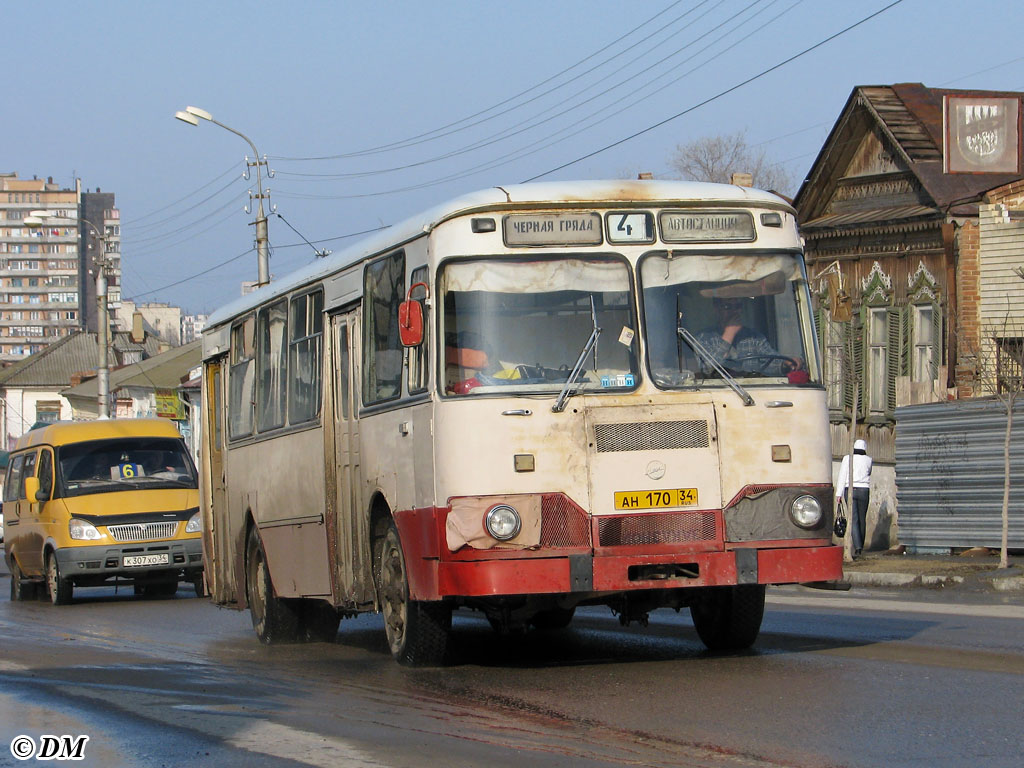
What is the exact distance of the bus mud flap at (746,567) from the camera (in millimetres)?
9898

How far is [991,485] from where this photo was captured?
921 inches

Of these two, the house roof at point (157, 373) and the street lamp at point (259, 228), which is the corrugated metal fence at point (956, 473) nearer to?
the street lamp at point (259, 228)

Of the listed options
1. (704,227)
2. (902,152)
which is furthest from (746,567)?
(902,152)

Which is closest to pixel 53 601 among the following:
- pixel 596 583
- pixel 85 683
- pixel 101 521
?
pixel 101 521

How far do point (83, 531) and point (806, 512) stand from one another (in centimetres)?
1368

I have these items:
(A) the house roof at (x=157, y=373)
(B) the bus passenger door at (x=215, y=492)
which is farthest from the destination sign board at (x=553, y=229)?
(A) the house roof at (x=157, y=373)

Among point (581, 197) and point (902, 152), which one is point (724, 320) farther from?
point (902, 152)

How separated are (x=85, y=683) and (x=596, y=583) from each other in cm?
334

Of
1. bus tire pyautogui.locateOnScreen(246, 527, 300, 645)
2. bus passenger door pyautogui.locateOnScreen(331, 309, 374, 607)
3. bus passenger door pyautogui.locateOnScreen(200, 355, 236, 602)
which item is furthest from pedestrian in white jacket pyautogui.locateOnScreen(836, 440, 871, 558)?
bus passenger door pyautogui.locateOnScreen(331, 309, 374, 607)

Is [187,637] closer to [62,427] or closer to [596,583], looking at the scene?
[596,583]

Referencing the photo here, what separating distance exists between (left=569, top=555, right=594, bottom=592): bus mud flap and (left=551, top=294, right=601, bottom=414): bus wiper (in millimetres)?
880

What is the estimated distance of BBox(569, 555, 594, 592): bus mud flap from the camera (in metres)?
9.74

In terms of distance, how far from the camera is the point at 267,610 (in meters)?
14.3

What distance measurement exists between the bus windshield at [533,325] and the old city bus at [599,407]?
0.04 ft
